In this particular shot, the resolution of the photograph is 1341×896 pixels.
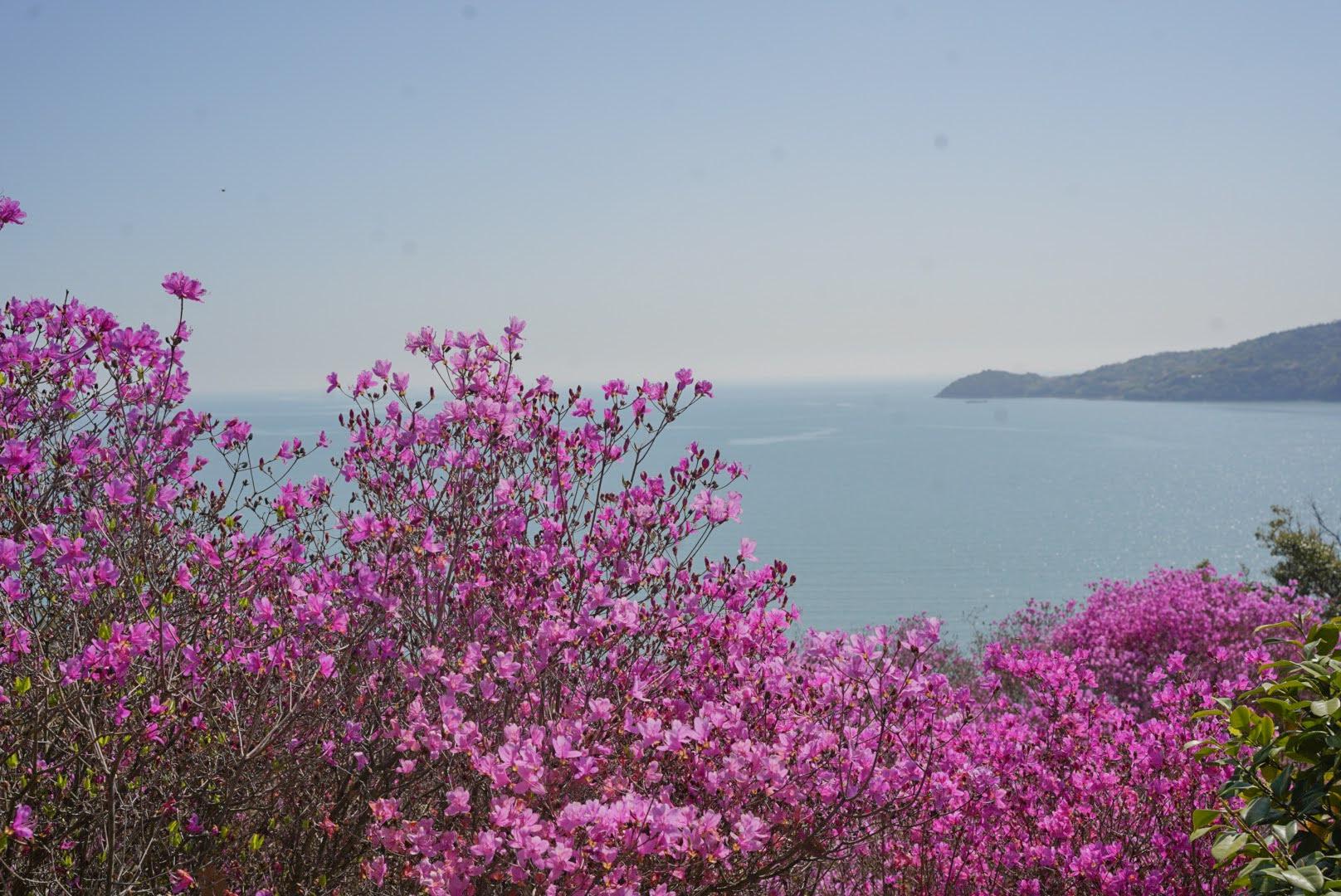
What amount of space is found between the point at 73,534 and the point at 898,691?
14.8 feet

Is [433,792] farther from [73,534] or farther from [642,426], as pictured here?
[73,534]

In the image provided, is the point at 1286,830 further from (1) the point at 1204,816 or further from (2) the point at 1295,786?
(1) the point at 1204,816

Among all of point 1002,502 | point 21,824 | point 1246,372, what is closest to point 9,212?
point 21,824

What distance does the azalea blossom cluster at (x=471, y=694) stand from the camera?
10.9 feet

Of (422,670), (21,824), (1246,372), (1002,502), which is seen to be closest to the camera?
(21,824)

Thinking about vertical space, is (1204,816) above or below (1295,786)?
below

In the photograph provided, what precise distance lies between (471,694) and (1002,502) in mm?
74821

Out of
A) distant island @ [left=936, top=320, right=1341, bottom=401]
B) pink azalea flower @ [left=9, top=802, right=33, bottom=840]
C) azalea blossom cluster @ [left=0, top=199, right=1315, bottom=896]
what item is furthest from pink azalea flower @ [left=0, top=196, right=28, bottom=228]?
distant island @ [left=936, top=320, right=1341, bottom=401]

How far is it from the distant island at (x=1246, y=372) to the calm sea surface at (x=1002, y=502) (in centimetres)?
1075

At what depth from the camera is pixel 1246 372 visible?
159 meters

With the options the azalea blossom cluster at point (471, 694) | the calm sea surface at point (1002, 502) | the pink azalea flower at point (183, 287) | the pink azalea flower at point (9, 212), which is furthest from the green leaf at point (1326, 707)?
the calm sea surface at point (1002, 502)

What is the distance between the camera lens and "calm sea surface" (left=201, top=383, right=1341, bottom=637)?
44312 mm

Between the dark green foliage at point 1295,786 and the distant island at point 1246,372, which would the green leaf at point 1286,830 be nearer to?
the dark green foliage at point 1295,786

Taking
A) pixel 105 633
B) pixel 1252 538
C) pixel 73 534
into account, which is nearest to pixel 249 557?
pixel 105 633
